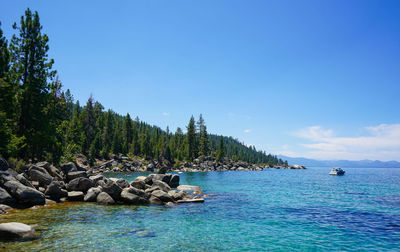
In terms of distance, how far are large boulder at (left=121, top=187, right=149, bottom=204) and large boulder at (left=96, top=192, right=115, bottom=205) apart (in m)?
1.31

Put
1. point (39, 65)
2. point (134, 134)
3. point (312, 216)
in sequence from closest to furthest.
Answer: point (312, 216) < point (39, 65) < point (134, 134)

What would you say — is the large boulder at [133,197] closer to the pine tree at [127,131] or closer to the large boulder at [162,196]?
the large boulder at [162,196]

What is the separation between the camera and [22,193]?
806 inches

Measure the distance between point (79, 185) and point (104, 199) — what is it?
573cm

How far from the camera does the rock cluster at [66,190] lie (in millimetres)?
20594

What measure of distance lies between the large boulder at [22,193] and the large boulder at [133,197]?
8095 mm

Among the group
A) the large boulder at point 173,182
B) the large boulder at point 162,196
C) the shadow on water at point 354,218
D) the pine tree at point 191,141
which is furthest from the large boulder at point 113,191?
the pine tree at point 191,141

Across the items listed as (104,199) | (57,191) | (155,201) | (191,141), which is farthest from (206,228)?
(191,141)

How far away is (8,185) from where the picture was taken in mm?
20531

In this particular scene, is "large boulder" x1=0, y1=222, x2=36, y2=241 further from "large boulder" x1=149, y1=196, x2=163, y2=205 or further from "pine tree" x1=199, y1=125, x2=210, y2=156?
"pine tree" x1=199, y1=125, x2=210, y2=156

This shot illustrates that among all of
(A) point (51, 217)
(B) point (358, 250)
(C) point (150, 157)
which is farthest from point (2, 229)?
(C) point (150, 157)

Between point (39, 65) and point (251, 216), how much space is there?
35.2 m

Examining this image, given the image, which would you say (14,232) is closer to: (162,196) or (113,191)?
(113,191)

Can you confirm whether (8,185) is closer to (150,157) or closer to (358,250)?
(358,250)
